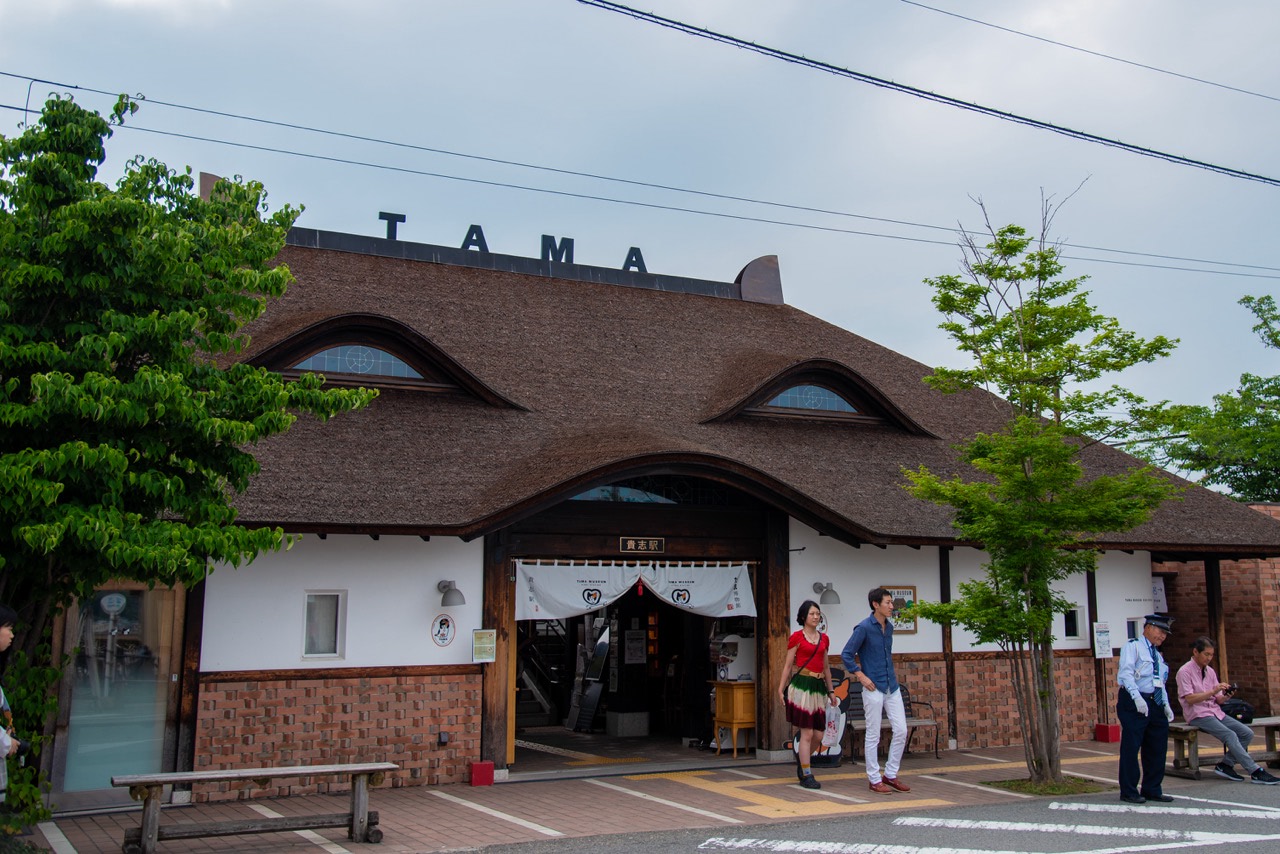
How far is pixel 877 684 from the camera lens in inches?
439

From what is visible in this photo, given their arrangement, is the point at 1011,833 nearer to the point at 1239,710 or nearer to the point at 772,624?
the point at 772,624

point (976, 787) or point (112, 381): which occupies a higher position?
point (112, 381)

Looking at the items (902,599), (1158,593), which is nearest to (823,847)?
(902,599)

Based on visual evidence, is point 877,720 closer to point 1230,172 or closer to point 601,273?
point 1230,172

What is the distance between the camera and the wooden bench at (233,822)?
318 inches

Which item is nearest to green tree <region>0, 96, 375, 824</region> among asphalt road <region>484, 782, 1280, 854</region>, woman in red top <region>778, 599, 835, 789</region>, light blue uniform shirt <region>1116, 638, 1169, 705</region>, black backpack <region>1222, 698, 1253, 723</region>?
asphalt road <region>484, 782, 1280, 854</region>

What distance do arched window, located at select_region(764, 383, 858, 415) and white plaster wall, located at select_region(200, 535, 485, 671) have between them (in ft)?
18.4

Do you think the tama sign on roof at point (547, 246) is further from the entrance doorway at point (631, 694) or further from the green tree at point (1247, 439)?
the green tree at point (1247, 439)

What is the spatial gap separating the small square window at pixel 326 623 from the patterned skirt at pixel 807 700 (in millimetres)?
4570

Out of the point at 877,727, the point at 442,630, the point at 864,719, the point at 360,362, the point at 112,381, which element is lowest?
the point at 864,719

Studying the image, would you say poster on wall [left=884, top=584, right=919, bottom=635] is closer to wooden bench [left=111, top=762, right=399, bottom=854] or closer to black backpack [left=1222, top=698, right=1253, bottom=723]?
black backpack [left=1222, top=698, right=1253, bottom=723]

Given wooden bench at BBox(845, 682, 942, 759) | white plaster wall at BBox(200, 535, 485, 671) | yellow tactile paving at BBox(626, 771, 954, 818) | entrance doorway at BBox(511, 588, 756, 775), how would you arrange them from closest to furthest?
yellow tactile paving at BBox(626, 771, 954, 818) → white plaster wall at BBox(200, 535, 485, 671) → wooden bench at BBox(845, 682, 942, 759) → entrance doorway at BBox(511, 588, 756, 775)

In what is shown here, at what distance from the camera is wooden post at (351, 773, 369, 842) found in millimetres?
8734

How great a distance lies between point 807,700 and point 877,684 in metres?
0.75
